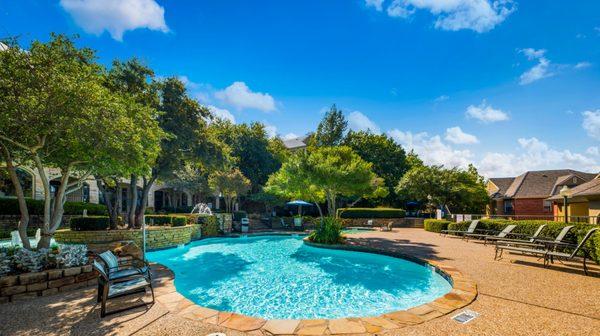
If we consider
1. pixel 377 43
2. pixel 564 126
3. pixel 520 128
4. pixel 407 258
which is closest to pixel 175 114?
pixel 377 43

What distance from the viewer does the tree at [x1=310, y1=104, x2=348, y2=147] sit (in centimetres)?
4222

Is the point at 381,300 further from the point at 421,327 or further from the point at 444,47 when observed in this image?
the point at 444,47

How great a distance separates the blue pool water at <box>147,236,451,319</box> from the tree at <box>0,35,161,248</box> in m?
4.23

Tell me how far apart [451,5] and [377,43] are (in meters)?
→ 4.37

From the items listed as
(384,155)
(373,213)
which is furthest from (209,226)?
(384,155)

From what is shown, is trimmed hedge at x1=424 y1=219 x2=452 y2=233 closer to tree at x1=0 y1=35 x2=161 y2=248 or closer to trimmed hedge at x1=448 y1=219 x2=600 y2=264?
trimmed hedge at x1=448 y1=219 x2=600 y2=264

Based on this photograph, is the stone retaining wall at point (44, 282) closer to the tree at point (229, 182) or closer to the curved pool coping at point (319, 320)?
the curved pool coping at point (319, 320)

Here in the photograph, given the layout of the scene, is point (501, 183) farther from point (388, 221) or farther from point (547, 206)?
point (388, 221)

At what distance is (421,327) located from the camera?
13.7 feet

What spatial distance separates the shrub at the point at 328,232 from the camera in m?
13.5

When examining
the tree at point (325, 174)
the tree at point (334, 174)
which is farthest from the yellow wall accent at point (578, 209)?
the tree at point (325, 174)

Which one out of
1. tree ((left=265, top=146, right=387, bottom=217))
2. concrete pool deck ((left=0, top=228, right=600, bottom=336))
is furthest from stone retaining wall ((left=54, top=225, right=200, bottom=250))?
concrete pool deck ((left=0, top=228, right=600, bottom=336))

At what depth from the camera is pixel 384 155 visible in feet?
116

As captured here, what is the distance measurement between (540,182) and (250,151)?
33553mm
